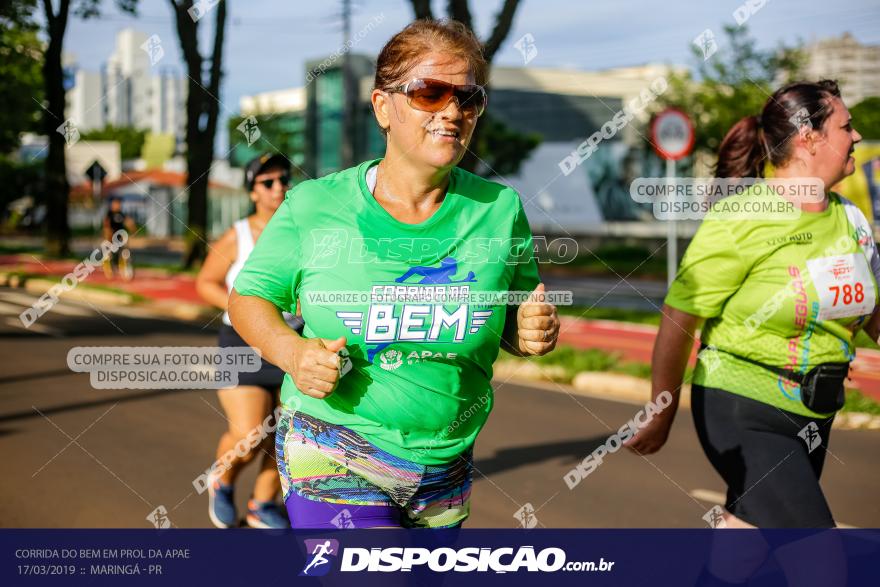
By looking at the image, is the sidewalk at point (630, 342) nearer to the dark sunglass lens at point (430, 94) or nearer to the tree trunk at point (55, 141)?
the dark sunglass lens at point (430, 94)

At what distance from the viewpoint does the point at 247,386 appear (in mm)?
4477

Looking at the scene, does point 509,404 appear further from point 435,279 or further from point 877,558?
point 435,279

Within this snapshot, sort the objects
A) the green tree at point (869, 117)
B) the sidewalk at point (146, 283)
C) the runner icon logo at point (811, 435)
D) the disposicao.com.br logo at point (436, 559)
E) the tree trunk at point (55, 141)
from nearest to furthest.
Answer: the disposicao.com.br logo at point (436, 559) < the runner icon logo at point (811, 435) < the sidewalk at point (146, 283) < the tree trunk at point (55, 141) < the green tree at point (869, 117)

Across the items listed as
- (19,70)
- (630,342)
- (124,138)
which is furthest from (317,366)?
(124,138)


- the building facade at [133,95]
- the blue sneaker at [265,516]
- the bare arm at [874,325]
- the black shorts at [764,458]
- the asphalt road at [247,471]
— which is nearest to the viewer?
the black shorts at [764,458]

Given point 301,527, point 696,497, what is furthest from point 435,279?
point 696,497

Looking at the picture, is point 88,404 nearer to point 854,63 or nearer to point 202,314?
point 202,314

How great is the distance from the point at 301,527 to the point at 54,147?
25.7m

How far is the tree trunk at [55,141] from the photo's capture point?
24250mm

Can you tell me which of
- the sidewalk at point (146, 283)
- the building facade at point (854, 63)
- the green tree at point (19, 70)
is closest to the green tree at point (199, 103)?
the sidewalk at point (146, 283)

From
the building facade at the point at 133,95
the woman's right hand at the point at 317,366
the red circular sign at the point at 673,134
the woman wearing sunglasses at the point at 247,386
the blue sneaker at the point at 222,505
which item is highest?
the woman's right hand at the point at 317,366

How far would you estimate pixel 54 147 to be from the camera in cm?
2555

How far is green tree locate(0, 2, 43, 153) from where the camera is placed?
23.4 metres

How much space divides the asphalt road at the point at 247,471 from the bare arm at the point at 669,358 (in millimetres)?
2099
